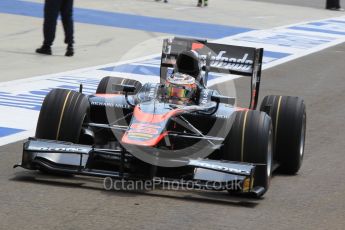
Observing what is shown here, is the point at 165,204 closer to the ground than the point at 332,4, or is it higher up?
higher up

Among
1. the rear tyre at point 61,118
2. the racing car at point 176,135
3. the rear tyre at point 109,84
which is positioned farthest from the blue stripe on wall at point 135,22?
the rear tyre at point 61,118

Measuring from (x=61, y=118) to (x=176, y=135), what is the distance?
3.63 ft

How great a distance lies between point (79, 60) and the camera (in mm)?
18188

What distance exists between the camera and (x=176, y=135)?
8.66 meters

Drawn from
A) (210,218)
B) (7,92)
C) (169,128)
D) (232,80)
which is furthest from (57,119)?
(232,80)

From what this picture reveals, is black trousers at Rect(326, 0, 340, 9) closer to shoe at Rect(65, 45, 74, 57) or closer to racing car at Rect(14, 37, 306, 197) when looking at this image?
shoe at Rect(65, 45, 74, 57)

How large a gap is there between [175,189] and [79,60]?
9889 millimetres

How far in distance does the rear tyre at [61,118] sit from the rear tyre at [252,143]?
1381 millimetres

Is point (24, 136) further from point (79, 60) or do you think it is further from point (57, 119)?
point (79, 60)

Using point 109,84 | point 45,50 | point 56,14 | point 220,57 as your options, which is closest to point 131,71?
point 56,14

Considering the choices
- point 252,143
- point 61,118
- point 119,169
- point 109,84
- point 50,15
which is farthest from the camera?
point 50,15

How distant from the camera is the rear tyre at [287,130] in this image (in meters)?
9.62

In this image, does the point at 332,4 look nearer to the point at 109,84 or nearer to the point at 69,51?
the point at 69,51

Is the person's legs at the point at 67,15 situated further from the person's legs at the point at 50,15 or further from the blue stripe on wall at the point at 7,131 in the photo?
the blue stripe on wall at the point at 7,131
